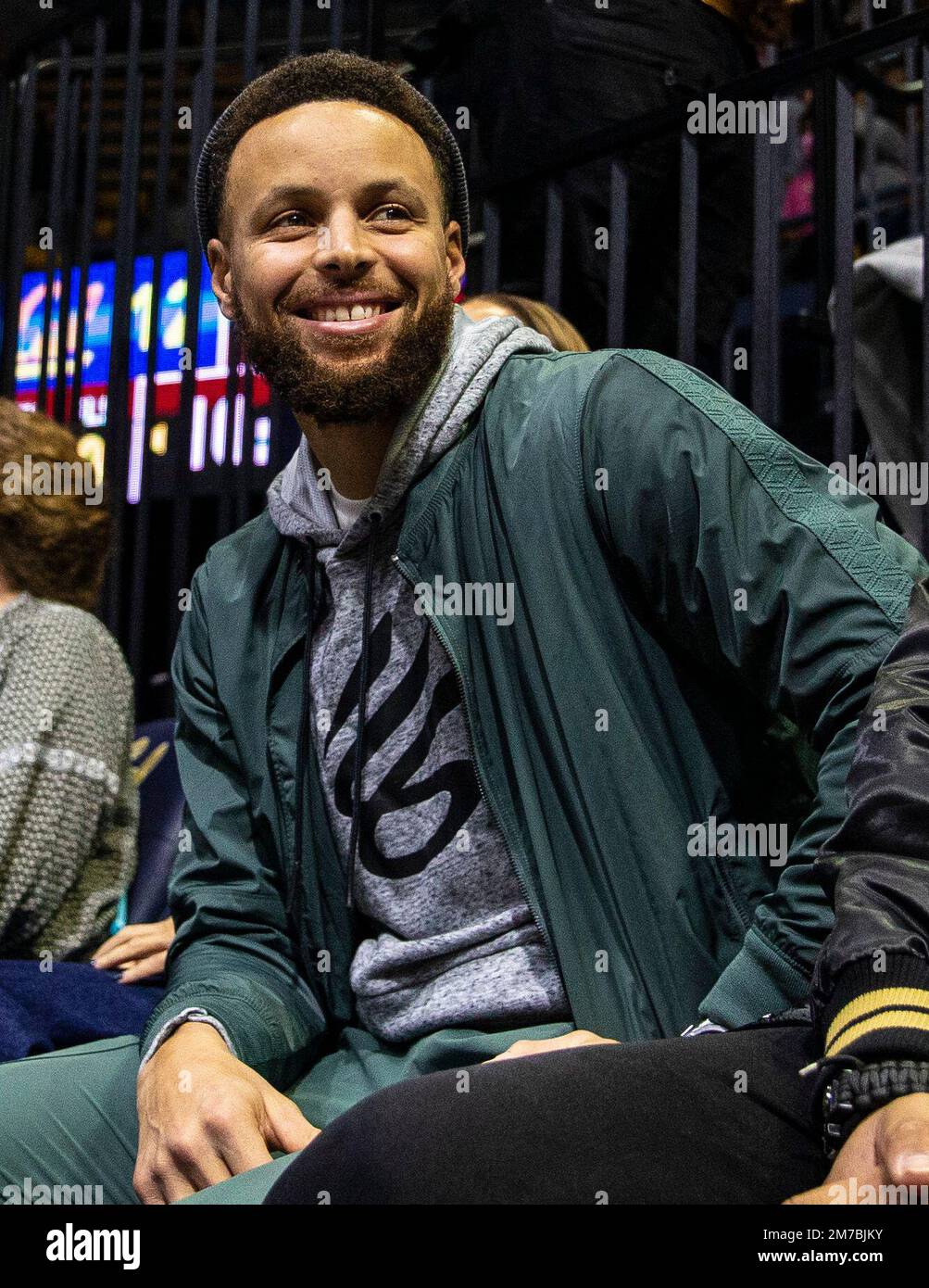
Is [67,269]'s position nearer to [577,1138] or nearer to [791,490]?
[791,490]

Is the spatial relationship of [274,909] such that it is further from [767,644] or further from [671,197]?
[671,197]

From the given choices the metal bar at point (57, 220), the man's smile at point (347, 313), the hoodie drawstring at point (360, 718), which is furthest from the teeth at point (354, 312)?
the metal bar at point (57, 220)

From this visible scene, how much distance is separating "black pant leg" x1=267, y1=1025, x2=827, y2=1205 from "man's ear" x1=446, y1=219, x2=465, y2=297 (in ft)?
A: 3.62

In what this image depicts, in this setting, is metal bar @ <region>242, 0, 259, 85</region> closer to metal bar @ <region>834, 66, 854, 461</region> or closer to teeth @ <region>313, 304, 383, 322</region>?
metal bar @ <region>834, 66, 854, 461</region>

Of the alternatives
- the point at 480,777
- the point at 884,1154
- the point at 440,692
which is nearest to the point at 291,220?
the point at 440,692

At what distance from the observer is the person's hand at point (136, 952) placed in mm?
2322

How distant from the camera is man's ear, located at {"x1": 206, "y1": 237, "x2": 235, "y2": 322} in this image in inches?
76.1

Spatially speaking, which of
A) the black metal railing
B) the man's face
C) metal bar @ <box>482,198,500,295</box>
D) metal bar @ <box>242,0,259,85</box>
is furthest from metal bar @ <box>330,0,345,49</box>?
the man's face

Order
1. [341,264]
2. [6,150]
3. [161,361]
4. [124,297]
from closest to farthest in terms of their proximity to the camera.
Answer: [341,264]
[124,297]
[6,150]
[161,361]

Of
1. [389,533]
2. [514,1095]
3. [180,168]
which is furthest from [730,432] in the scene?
[180,168]

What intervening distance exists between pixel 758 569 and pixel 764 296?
119 centimetres

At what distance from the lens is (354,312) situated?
178 cm

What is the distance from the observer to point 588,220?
2.95 m

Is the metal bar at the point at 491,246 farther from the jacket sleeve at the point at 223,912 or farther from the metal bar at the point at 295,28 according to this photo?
the jacket sleeve at the point at 223,912
